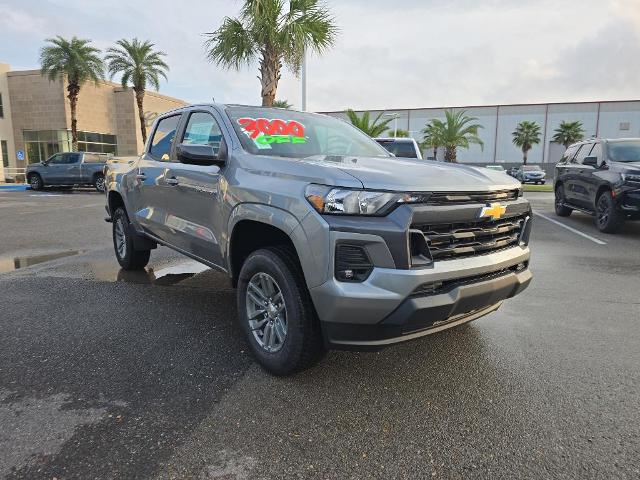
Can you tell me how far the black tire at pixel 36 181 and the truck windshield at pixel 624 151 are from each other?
73.9 feet

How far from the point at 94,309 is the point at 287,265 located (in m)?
2.53

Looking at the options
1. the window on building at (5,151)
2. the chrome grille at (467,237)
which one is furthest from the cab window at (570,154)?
the window on building at (5,151)

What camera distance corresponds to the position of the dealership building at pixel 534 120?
5566cm

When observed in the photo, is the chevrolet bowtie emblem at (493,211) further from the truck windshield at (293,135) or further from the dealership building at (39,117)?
the dealership building at (39,117)

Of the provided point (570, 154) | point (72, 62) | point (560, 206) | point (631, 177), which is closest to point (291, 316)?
point (631, 177)

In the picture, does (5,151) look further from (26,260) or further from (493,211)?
(493,211)

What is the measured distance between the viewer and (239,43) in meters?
16.2

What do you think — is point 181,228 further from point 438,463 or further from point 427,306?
point 438,463

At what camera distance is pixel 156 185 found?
462cm

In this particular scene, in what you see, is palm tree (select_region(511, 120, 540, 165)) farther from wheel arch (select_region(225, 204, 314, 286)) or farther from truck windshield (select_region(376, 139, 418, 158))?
wheel arch (select_region(225, 204, 314, 286))

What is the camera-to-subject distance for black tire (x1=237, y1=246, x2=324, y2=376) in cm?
277

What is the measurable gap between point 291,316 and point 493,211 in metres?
1.40

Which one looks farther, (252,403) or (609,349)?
(609,349)

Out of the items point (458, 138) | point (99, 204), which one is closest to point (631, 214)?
point (99, 204)
